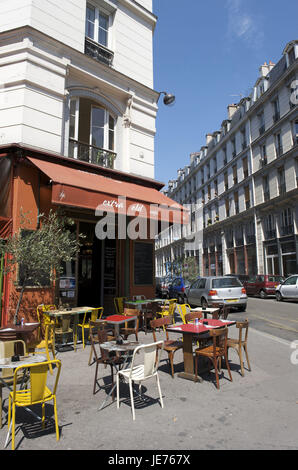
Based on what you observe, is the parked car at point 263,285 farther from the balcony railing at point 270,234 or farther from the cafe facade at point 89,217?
the cafe facade at point 89,217

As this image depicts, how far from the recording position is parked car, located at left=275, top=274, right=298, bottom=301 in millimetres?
17172

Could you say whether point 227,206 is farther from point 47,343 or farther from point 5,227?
point 47,343

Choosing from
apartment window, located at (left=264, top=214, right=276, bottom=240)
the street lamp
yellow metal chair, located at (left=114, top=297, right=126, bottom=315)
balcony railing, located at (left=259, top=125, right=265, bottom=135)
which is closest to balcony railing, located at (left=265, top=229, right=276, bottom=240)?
apartment window, located at (left=264, top=214, right=276, bottom=240)

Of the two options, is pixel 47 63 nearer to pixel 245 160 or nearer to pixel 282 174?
pixel 282 174

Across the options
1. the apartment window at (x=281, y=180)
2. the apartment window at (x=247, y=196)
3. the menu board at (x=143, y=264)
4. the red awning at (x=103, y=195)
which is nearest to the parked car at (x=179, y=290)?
the menu board at (x=143, y=264)

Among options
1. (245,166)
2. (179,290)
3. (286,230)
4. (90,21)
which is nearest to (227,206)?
(245,166)

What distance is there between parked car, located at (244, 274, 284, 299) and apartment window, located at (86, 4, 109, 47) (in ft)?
55.7

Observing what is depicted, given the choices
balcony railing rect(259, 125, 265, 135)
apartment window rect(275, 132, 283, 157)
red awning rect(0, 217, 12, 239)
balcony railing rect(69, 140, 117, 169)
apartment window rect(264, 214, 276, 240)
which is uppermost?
balcony railing rect(259, 125, 265, 135)

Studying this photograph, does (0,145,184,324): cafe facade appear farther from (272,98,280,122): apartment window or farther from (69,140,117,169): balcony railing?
(272,98,280,122): apartment window

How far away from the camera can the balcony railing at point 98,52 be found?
34.3 ft

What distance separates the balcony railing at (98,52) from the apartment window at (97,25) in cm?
34

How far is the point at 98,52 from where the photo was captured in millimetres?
10750

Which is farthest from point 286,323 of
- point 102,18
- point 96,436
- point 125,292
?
point 102,18

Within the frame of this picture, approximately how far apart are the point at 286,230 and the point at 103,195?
22.5 meters
